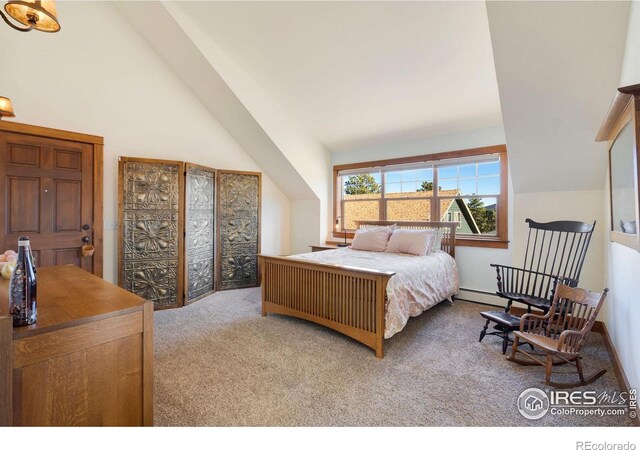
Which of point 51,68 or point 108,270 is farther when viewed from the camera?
point 108,270

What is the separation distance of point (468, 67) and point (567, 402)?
3.01 meters

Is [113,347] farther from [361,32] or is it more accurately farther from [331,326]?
[361,32]

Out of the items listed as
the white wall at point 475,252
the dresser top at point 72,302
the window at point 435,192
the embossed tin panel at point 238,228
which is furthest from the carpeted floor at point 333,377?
the window at point 435,192

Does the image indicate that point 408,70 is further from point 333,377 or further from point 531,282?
point 333,377

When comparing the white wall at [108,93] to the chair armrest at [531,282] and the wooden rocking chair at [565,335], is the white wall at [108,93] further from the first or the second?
the wooden rocking chair at [565,335]

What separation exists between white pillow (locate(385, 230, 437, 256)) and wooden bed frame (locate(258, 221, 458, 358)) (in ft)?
4.65

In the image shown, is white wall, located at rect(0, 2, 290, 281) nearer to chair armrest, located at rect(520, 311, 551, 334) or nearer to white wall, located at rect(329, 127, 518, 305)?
white wall, located at rect(329, 127, 518, 305)

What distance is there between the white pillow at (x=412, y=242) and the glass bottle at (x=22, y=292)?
3.50 meters

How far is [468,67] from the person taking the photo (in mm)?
2988

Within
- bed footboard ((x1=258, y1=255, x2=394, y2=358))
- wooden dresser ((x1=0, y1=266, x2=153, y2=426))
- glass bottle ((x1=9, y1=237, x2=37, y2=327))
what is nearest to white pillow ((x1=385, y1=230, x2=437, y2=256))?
bed footboard ((x1=258, y1=255, x2=394, y2=358))

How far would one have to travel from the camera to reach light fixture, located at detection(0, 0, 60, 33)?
1.41 metres

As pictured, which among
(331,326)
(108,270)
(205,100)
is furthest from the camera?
Answer: (205,100)

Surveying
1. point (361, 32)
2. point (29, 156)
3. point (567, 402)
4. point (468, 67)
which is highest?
point (361, 32)
